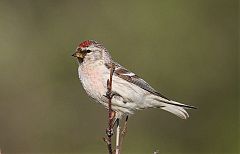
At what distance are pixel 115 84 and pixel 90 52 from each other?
37 centimetres

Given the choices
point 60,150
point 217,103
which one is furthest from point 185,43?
point 60,150

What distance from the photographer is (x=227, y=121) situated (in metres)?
12.6

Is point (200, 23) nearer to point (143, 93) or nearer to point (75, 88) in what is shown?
point (75, 88)

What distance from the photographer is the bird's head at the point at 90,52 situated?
264 inches

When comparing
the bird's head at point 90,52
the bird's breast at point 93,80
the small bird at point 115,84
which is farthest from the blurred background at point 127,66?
the bird's breast at point 93,80

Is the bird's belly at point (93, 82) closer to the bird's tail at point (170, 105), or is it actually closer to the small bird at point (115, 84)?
the small bird at point (115, 84)

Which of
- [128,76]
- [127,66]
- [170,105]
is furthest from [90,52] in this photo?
[127,66]

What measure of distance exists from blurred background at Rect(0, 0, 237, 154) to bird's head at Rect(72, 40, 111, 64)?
4.66 m

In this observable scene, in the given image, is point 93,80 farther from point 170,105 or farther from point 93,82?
point 170,105

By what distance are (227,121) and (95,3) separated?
12.3 feet

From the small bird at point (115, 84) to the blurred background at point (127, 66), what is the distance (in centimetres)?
454

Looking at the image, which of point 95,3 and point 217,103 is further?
point 95,3

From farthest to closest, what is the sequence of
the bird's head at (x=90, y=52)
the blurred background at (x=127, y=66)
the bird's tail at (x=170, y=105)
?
the blurred background at (x=127, y=66) → the bird's tail at (x=170, y=105) → the bird's head at (x=90, y=52)

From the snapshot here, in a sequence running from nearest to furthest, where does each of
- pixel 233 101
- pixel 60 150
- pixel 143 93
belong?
pixel 143 93, pixel 60 150, pixel 233 101
